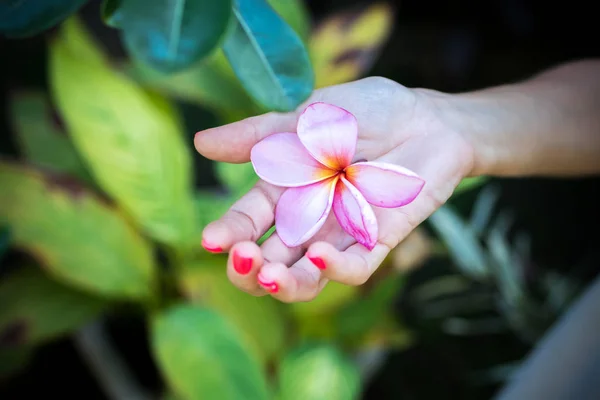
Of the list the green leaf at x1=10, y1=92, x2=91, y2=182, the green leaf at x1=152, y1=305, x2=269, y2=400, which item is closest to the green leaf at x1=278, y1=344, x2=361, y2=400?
the green leaf at x1=152, y1=305, x2=269, y2=400

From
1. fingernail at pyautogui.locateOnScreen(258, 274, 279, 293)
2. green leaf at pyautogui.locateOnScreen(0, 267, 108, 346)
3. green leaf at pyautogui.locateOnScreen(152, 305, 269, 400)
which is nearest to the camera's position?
fingernail at pyautogui.locateOnScreen(258, 274, 279, 293)

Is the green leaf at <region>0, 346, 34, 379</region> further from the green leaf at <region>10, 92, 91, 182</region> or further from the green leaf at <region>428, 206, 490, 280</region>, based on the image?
the green leaf at <region>428, 206, 490, 280</region>

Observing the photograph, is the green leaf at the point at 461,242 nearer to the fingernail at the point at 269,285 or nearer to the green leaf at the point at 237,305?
the green leaf at the point at 237,305

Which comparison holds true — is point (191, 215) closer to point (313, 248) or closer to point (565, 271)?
point (313, 248)

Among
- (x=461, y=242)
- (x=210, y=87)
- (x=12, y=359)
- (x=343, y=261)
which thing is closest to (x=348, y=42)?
(x=210, y=87)

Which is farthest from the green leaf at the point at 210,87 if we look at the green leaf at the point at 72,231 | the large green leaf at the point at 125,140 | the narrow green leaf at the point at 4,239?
the narrow green leaf at the point at 4,239
